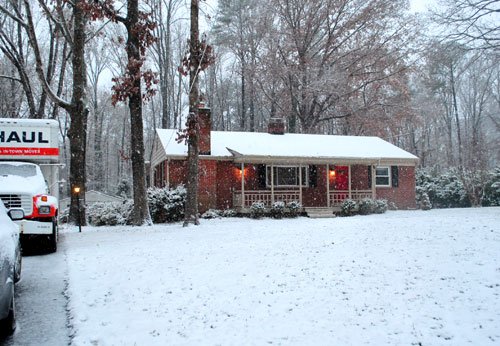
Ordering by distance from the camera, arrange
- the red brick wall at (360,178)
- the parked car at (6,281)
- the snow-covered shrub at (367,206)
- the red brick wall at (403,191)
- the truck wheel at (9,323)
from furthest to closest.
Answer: the red brick wall at (403,191), the red brick wall at (360,178), the snow-covered shrub at (367,206), the truck wheel at (9,323), the parked car at (6,281)

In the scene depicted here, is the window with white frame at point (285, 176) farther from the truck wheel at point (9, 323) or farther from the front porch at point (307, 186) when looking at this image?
the truck wheel at point (9, 323)

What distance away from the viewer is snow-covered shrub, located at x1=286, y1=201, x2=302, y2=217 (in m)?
19.1

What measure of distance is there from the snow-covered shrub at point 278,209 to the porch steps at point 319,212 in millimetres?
1541

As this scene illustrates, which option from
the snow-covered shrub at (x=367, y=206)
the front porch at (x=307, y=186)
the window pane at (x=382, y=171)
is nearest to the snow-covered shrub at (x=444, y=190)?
the window pane at (x=382, y=171)

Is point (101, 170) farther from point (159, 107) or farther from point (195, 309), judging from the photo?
point (195, 309)

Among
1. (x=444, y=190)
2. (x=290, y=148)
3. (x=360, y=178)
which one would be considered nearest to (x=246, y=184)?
(x=290, y=148)

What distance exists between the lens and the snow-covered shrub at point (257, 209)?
18453 mm

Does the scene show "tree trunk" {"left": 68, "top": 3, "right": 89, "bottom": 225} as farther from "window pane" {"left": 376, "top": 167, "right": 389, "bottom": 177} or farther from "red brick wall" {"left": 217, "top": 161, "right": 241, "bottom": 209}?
"window pane" {"left": 376, "top": 167, "right": 389, "bottom": 177}

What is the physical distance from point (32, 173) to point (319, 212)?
1320 cm

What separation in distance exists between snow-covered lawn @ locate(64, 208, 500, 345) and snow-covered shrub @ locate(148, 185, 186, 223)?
7100 millimetres

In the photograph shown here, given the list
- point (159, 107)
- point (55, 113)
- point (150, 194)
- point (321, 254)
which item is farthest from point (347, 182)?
point (159, 107)

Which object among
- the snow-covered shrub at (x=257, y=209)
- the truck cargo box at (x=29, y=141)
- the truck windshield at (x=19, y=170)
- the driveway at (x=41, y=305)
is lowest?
the driveway at (x=41, y=305)

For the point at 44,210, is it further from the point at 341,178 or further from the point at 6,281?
the point at 341,178

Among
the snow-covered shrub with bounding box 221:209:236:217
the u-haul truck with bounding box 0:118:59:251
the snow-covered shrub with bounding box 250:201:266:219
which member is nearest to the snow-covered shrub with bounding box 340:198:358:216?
the snow-covered shrub with bounding box 250:201:266:219
